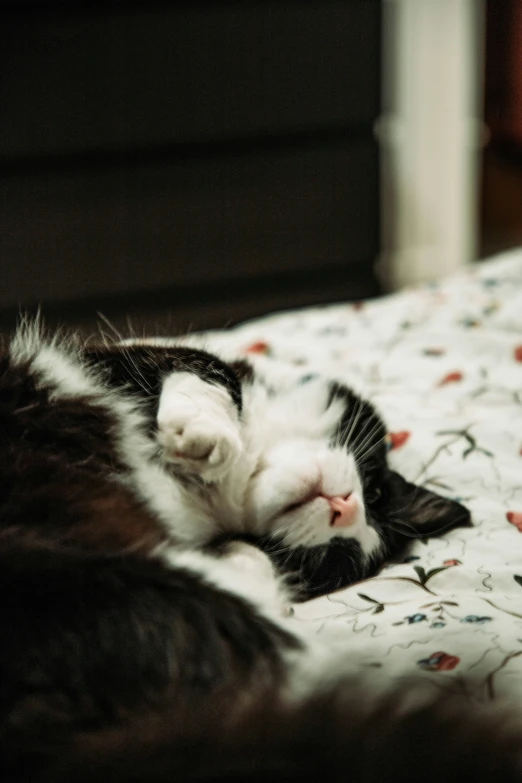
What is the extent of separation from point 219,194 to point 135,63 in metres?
0.49

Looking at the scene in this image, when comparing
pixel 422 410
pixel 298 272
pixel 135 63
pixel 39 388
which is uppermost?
pixel 135 63

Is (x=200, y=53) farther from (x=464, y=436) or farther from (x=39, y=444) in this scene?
(x=39, y=444)

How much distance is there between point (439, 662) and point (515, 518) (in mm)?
403

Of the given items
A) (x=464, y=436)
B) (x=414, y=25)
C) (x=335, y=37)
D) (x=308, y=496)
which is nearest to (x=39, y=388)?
(x=308, y=496)

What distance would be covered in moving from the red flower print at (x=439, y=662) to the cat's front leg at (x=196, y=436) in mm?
317

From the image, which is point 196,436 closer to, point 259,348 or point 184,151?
point 259,348

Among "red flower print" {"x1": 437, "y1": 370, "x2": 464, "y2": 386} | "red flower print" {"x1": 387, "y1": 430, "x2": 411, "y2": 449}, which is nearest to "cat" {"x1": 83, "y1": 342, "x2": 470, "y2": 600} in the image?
"red flower print" {"x1": 387, "y1": 430, "x2": 411, "y2": 449}

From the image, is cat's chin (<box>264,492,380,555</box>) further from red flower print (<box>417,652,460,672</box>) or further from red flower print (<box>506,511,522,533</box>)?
red flower print (<box>417,652,460,672</box>)

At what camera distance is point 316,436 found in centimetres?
113

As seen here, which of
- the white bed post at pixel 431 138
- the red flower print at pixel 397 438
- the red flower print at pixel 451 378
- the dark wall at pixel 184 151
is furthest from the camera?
the white bed post at pixel 431 138

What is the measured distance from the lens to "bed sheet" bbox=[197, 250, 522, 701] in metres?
0.70

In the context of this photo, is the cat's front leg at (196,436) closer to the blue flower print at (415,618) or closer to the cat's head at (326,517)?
the cat's head at (326,517)

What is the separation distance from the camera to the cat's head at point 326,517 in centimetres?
97

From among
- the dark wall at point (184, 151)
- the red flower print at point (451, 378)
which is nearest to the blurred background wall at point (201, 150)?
the dark wall at point (184, 151)
